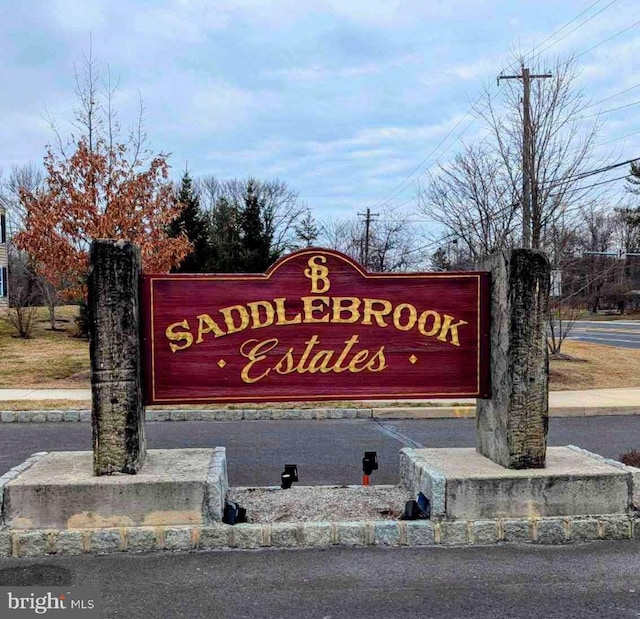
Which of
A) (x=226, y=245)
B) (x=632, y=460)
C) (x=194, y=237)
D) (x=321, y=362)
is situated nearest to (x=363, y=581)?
(x=321, y=362)

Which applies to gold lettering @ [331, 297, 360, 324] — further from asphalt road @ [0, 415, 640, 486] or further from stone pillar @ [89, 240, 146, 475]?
asphalt road @ [0, 415, 640, 486]

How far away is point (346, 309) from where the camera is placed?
5.29 metres

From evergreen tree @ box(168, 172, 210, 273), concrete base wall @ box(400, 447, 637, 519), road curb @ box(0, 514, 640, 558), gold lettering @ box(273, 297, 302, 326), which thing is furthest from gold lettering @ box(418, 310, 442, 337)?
evergreen tree @ box(168, 172, 210, 273)

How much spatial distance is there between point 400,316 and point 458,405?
6.79 meters

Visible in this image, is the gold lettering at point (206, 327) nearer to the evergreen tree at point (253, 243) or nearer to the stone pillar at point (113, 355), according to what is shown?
the stone pillar at point (113, 355)

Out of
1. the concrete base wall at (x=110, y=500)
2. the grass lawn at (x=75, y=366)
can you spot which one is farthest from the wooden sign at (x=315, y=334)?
the grass lawn at (x=75, y=366)

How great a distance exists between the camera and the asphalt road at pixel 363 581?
3.66 m

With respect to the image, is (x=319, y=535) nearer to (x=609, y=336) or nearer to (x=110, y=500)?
(x=110, y=500)

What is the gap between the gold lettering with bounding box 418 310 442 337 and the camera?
5.36m

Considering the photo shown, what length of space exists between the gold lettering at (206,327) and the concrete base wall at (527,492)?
2.02 metres

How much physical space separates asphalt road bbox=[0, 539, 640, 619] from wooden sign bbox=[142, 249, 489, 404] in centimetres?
130

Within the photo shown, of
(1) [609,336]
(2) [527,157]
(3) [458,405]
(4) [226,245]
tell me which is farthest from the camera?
(1) [609,336]

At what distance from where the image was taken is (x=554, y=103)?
14422 mm

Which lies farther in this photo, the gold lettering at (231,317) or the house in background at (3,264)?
the house in background at (3,264)
